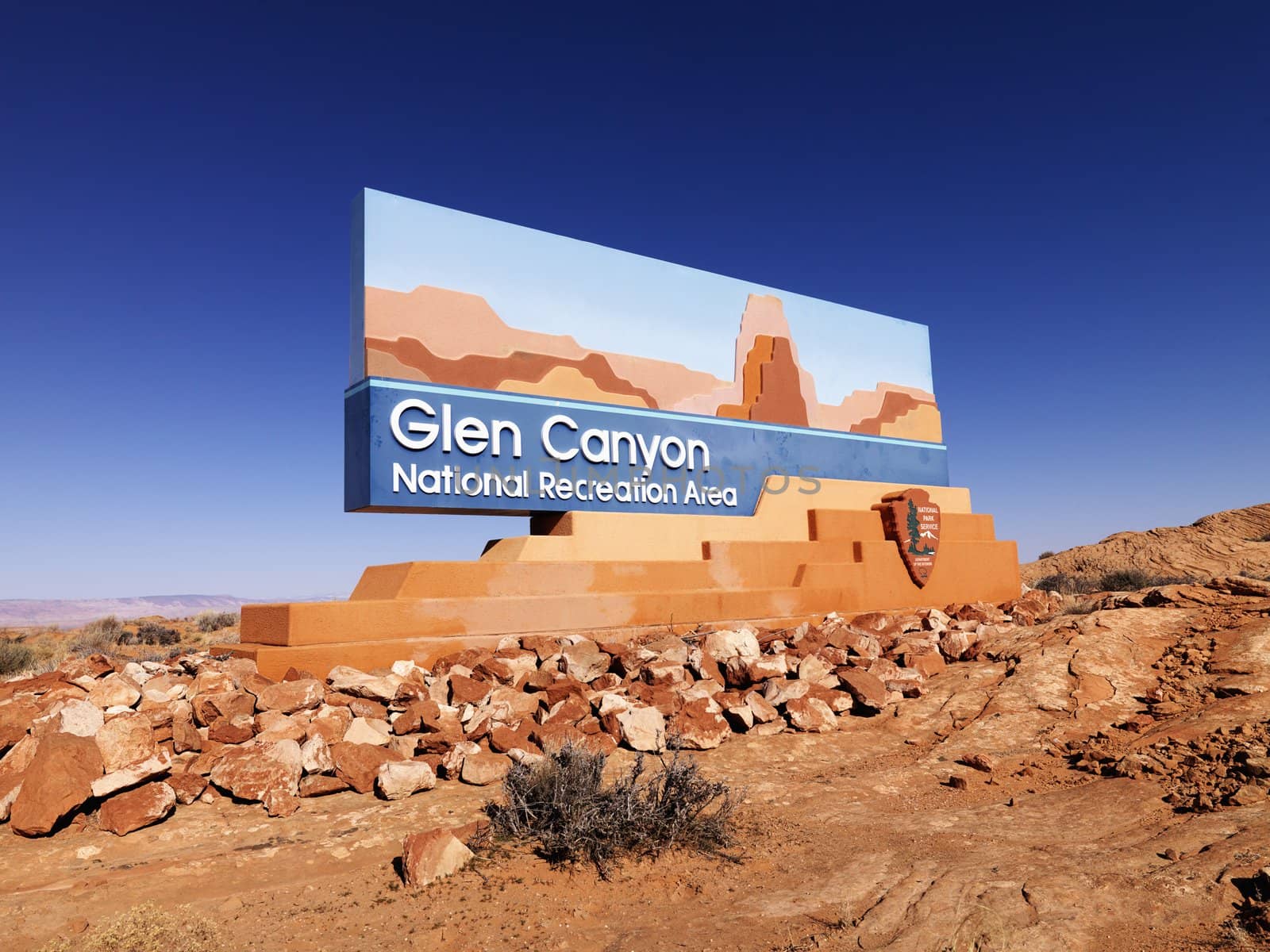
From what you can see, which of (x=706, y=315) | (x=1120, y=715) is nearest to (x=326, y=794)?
(x=1120, y=715)

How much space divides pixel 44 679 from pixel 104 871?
4143mm

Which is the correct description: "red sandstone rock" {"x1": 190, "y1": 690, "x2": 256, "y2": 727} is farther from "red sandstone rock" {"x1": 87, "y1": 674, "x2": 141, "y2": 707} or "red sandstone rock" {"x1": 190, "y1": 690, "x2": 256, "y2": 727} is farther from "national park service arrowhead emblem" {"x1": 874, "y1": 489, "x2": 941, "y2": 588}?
"national park service arrowhead emblem" {"x1": 874, "y1": 489, "x2": 941, "y2": 588}

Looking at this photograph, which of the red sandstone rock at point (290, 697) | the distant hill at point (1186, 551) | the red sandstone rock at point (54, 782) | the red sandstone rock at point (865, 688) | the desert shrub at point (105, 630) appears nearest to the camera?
the red sandstone rock at point (54, 782)

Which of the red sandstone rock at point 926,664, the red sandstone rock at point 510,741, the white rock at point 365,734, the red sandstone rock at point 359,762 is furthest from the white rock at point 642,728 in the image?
the red sandstone rock at point 926,664

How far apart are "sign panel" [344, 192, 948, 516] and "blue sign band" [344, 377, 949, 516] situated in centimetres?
3

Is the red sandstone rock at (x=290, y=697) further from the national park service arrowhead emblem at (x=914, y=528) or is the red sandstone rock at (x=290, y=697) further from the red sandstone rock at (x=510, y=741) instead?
the national park service arrowhead emblem at (x=914, y=528)

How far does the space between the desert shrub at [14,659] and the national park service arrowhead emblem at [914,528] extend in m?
15.2

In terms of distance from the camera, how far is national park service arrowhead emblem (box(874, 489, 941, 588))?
14703 mm

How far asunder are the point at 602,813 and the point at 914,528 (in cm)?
1148

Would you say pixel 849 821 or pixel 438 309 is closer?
pixel 849 821

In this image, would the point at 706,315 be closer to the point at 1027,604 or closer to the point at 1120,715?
the point at 1027,604

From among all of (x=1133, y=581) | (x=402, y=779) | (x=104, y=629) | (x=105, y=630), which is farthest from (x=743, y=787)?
(x=1133, y=581)

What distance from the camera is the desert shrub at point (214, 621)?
2075 centimetres

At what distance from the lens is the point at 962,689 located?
877 centimetres
